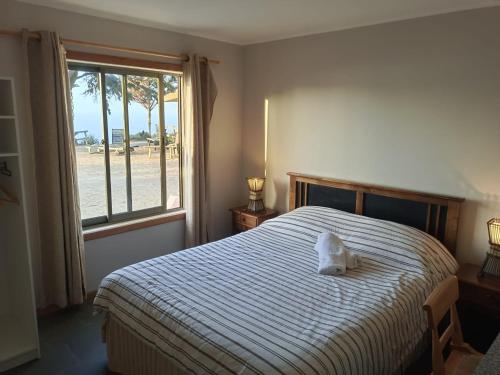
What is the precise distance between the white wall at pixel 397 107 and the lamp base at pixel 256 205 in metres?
0.18

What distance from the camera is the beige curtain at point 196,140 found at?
3551mm

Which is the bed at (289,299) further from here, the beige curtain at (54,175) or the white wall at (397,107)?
the beige curtain at (54,175)

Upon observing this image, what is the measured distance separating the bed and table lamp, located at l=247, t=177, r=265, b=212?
762mm

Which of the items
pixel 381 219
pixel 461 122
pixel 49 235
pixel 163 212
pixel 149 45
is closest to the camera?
pixel 461 122

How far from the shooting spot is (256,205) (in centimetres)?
392

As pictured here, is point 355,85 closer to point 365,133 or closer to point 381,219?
point 365,133

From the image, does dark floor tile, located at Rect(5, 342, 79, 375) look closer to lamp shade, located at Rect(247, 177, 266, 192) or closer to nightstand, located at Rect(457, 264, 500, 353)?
lamp shade, located at Rect(247, 177, 266, 192)

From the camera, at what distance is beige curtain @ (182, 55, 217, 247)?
355 cm

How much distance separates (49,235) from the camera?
2.86 m

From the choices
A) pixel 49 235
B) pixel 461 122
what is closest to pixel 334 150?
pixel 461 122

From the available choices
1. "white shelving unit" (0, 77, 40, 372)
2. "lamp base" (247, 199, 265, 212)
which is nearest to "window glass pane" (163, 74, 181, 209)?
"lamp base" (247, 199, 265, 212)

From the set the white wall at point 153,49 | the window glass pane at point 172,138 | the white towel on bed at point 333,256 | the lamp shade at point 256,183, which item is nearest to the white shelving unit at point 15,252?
the white wall at point 153,49

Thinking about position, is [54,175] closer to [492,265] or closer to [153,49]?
[153,49]

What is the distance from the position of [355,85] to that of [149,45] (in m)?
1.84
